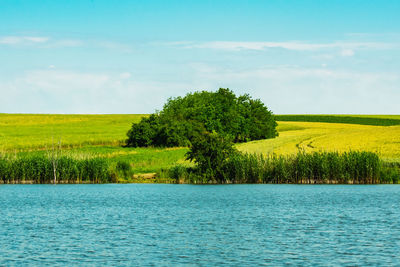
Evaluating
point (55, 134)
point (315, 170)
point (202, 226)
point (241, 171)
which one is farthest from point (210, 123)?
point (202, 226)

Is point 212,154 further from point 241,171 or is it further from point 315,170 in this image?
point 315,170

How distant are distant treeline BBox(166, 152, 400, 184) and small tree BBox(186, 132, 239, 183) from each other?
1607 mm

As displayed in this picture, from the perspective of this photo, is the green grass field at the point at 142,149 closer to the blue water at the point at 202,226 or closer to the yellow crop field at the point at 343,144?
the yellow crop field at the point at 343,144

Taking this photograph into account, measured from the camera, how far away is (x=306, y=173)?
56094mm

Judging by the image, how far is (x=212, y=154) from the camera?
6212 centimetres

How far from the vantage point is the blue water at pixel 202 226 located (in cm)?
2416

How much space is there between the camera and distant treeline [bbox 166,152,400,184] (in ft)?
183

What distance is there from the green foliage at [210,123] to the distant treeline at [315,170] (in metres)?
39.3

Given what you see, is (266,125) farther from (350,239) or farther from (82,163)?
(350,239)

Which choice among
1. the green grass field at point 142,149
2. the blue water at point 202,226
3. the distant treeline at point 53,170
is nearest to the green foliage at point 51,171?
the distant treeline at point 53,170

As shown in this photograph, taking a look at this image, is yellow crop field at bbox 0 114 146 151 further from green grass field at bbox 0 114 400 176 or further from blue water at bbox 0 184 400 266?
blue water at bbox 0 184 400 266

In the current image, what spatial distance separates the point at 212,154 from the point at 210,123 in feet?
160

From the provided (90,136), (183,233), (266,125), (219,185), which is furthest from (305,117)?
(183,233)

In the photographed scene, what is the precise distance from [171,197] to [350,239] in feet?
75.9
